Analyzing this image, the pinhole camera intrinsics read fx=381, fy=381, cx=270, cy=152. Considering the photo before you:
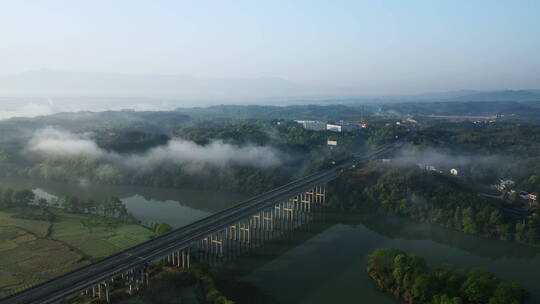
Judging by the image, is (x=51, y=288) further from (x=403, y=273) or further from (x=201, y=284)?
(x=403, y=273)

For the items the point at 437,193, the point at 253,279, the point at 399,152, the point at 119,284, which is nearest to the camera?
the point at 119,284

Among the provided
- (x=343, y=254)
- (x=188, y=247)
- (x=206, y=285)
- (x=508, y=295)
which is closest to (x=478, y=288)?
(x=508, y=295)

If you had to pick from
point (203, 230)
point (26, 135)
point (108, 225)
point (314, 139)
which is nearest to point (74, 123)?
point (26, 135)

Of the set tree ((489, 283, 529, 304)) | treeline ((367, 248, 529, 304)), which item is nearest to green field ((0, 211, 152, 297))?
treeline ((367, 248, 529, 304))

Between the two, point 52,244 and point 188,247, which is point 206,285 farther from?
point 52,244

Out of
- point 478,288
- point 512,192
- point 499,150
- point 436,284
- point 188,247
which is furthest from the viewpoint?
point 499,150
